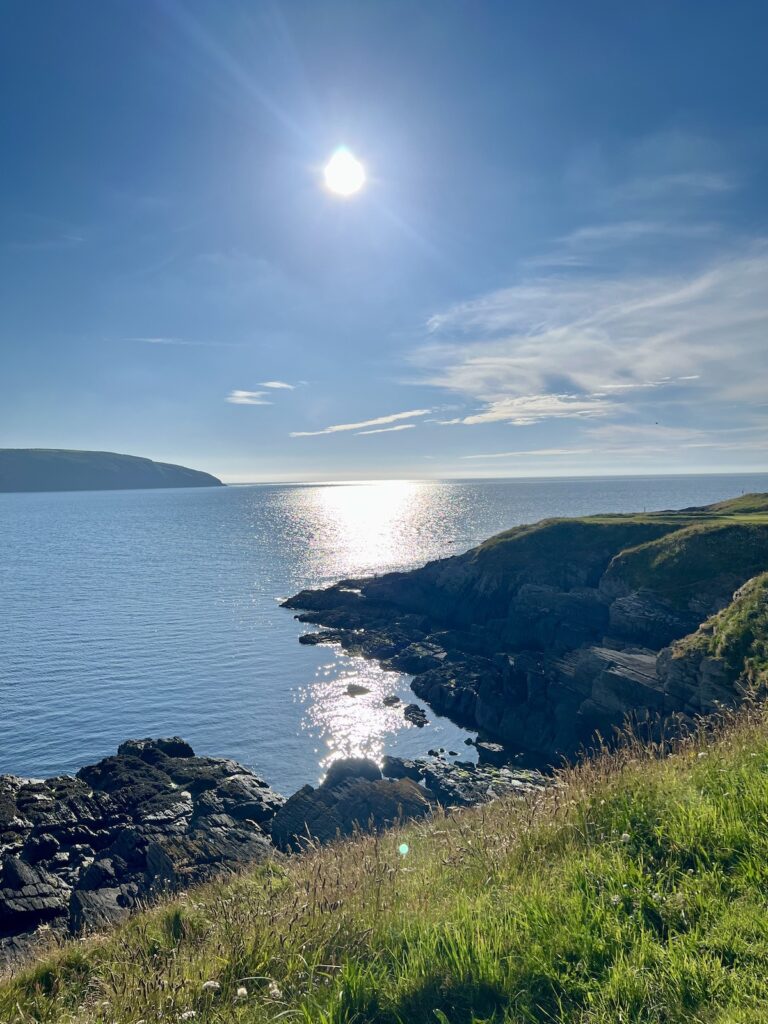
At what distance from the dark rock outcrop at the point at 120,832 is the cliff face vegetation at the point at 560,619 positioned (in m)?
16.9

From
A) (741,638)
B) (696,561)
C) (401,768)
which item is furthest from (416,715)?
(696,561)

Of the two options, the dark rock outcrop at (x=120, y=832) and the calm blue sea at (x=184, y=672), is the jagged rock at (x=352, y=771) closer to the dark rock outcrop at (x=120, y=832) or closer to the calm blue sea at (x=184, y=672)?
the dark rock outcrop at (x=120, y=832)

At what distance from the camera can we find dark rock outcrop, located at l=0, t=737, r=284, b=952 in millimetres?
19000

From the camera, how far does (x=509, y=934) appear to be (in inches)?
174

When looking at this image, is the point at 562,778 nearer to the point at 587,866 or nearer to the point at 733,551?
the point at 587,866

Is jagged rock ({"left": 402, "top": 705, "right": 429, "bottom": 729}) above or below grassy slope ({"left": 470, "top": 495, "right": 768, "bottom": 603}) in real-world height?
below

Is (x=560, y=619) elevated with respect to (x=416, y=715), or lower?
elevated

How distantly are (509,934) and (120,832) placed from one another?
25.9m

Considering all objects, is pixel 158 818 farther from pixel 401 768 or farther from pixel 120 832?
pixel 401 768

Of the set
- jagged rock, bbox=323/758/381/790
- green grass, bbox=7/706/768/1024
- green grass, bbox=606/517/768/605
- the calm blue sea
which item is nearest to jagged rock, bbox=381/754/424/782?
the calm blue sea

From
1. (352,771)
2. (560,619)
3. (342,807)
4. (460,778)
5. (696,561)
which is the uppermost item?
(696,561)

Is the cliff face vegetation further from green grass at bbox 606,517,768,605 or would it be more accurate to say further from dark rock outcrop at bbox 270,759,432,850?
dark rock outcrop at bbox 270,759,432,850

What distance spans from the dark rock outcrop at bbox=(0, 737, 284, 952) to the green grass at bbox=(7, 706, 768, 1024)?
1217 cm

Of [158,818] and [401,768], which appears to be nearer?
[158,818]
